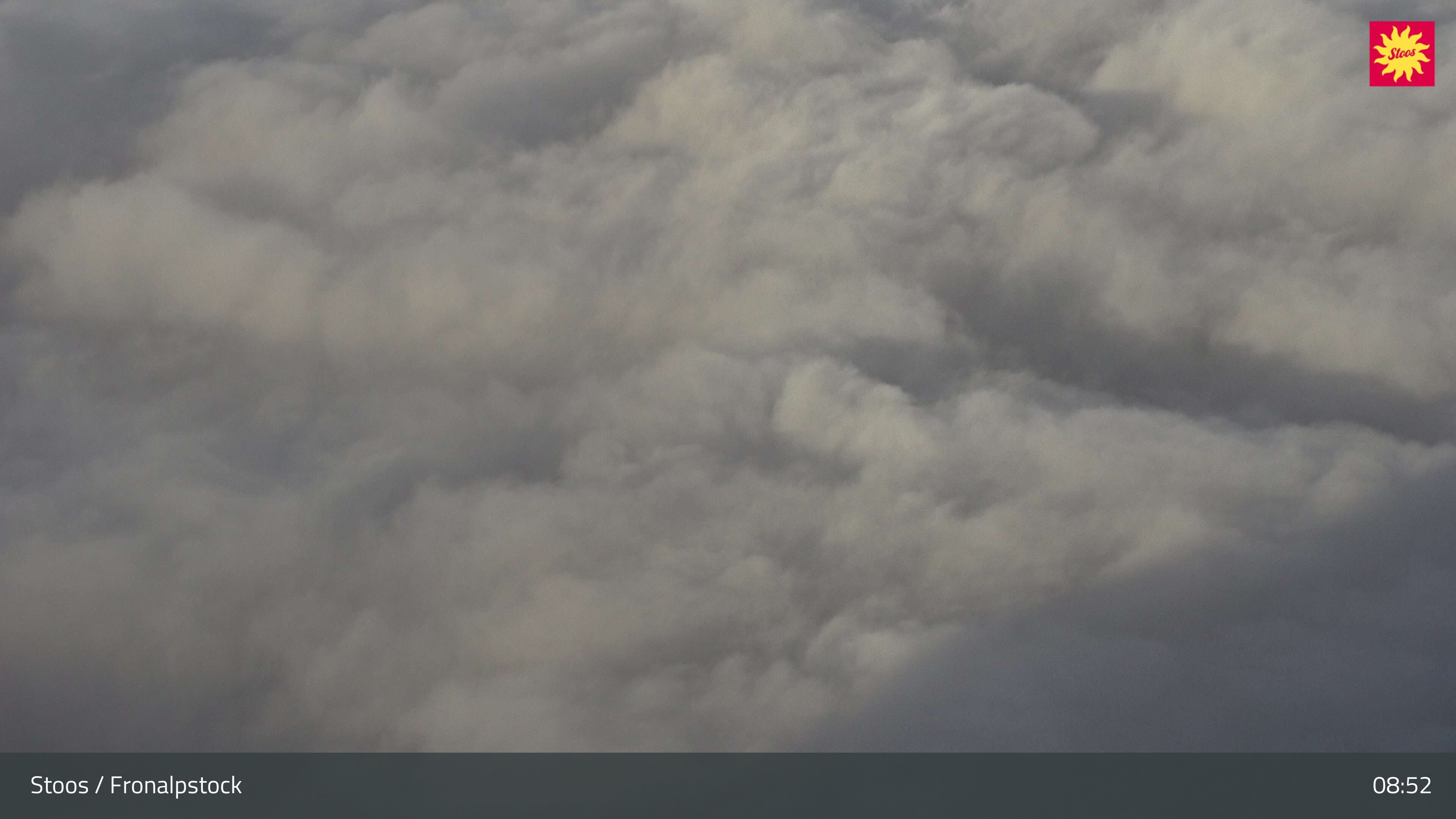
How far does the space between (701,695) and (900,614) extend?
4577 mm

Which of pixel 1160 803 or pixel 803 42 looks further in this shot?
pixel 803 42

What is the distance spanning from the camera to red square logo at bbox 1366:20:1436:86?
46031 mm

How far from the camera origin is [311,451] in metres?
38.0

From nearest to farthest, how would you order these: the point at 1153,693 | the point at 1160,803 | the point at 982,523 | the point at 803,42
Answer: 1. the point at 1160,803
2. the point at 1153,693
3. the point at 982,523
4. the point at 803,42

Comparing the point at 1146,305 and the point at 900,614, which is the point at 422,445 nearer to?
the point at 900,614

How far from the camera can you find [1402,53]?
4666 cm

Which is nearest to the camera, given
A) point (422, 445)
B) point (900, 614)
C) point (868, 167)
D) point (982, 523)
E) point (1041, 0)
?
point (900, 614)

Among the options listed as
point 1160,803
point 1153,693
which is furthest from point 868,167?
point 1160,803

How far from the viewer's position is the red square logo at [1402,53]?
46031mm

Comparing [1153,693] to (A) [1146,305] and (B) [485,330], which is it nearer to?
(A) [1146,305]

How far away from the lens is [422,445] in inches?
1481

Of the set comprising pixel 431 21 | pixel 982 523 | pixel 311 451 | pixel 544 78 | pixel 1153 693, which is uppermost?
pixel 431 21

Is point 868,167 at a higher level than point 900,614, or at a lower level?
higher

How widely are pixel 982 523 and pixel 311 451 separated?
19.1 m
